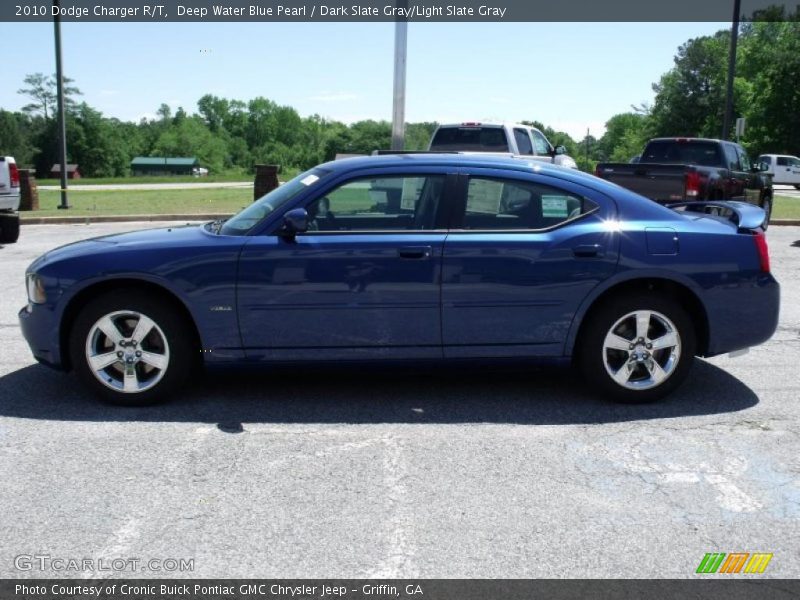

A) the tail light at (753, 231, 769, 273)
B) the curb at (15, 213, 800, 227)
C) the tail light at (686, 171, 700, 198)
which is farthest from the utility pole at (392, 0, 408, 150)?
the tail light at (753, 231, 769, 273)

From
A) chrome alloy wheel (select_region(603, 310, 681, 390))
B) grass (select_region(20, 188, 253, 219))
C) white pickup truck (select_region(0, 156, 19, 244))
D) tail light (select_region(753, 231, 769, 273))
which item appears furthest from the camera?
grass (select_region(20, 188, 253, 219))

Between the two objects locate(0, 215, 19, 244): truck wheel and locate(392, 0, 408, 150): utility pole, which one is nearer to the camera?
locate(0, 215, 19, 244): truck wheel

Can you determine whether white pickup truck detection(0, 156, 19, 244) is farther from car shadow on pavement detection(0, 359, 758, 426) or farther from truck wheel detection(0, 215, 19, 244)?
car shadow on pavement detection(0, 359, 758, 426)

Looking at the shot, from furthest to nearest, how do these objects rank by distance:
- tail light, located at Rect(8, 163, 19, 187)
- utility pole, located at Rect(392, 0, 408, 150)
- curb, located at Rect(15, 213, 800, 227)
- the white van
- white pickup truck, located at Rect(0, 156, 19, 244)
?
the white van, curb, located at Rect(15, 213, 800, 227), utility pole, located at Rect(392, 0, 408, 150), tail light, located at Rect(8, 163, 19, 187), white pickup truck, located at Rect(0, 156, 19, 244)

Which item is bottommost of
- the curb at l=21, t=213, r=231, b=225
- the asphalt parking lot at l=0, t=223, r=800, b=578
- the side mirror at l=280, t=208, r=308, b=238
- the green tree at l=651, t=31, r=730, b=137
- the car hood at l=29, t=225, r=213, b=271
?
the asphalt parking lot at l=0, t=223, r=800, b=578

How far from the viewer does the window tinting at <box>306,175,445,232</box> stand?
514cm

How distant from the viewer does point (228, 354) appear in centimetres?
506

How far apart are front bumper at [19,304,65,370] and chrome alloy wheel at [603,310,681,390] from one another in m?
3.32

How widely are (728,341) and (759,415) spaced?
19.3 inches

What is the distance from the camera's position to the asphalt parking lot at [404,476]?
332 cm

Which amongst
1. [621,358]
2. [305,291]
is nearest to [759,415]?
[621,358]

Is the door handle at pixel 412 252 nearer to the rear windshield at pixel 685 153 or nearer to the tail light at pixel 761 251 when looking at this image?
the tail light at pixel 761 251

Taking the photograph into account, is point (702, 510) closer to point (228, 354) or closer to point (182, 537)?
point (182, 537)

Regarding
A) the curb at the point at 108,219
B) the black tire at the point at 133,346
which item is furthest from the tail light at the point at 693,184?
the black tire at the point at 133,346
